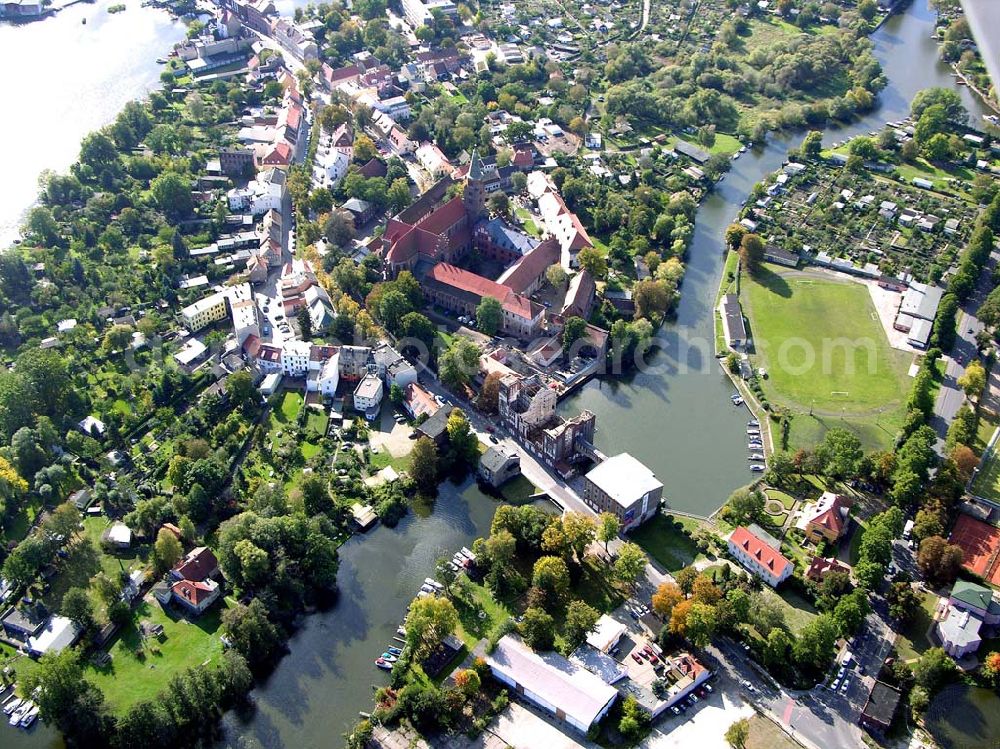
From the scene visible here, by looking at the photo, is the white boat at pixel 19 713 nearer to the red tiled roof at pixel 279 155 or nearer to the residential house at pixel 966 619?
the residential house at pixel 966 619

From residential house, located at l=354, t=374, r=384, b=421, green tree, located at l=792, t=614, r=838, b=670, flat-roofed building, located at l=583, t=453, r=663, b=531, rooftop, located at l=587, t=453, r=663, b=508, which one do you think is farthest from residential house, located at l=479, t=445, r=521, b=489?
green tree, located at l=792, t=614, r=838, b=670

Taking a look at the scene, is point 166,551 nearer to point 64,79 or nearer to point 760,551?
point 760,551

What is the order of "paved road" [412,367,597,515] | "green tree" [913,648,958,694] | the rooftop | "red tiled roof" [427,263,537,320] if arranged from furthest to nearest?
"red tiled roof" [427,263,537,320], "paved road" [412,367,597,515], the rooftop, "green tree" [913,648,958,694]

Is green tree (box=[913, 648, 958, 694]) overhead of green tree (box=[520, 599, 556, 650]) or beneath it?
beneath

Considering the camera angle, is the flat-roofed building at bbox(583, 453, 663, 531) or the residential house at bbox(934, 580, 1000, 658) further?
the flat-roofed building at bbox(583, 453, 663, 531)

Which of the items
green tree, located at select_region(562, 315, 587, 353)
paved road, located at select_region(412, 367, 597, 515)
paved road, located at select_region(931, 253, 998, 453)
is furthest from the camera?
green tree, located at select_region(562, 315, 587, 353)

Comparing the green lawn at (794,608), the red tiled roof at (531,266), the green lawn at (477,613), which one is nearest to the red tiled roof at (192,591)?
the green lawn at (477,613)

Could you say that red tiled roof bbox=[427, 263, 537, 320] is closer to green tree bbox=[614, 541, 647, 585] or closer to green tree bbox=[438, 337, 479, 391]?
green tree bbox=[438, 337, 479, 391]

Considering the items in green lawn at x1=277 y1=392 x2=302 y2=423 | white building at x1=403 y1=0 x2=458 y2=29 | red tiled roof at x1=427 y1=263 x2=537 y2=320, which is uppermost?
white building at x1=403 y1=0 x2=458 y2=29
